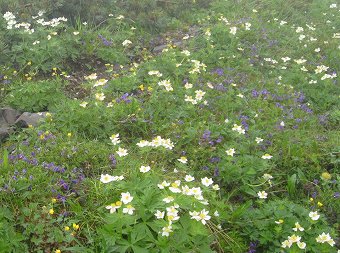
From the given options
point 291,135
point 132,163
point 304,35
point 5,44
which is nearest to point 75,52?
point 5,44

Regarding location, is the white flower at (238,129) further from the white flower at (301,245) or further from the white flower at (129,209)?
the white flower at (129,209)

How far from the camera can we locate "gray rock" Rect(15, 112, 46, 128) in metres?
4.89

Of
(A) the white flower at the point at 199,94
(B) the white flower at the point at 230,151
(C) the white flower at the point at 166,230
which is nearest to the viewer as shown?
(C) the white flower at the point at 166,230

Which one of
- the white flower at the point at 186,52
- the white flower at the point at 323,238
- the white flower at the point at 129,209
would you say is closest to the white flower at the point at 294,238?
the white flower at the point at 323,238

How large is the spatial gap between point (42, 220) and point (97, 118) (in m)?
1.61

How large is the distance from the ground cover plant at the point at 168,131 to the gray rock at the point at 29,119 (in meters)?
0.11

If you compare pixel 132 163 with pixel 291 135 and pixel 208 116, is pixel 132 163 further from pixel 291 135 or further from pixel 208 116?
pixel 291 135

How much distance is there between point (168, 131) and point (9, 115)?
1.84m

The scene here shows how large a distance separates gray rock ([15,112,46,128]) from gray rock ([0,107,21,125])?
123mm

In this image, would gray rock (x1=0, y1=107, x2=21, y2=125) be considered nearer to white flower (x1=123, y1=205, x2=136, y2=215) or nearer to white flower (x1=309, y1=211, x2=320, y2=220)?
white flower (x1=123, y1=205, x2=136, y2=215)

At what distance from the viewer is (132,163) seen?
13.8 feet

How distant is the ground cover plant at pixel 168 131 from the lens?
3416 millimetres

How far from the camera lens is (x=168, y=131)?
4875mm

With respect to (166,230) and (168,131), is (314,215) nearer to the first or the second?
(166,230)
